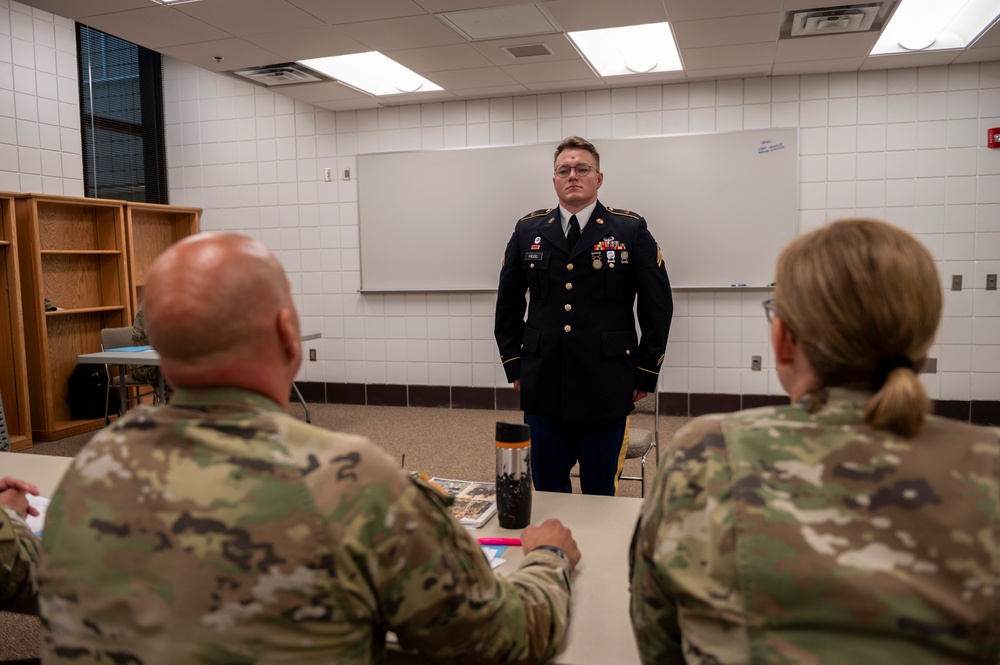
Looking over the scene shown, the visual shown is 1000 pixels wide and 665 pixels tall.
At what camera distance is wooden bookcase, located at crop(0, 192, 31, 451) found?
17.0 feet

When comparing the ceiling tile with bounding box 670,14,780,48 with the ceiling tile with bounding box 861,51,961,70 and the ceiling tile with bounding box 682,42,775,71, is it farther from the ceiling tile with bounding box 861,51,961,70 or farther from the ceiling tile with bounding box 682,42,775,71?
the ceiling tile with bounding box 861,51,961,70

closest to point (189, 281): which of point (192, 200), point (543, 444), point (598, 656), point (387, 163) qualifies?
point (598, 656)

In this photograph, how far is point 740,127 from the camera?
544 cm

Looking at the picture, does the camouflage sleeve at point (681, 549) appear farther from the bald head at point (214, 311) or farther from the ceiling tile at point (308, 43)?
the ceiling tile at point (308, 43)

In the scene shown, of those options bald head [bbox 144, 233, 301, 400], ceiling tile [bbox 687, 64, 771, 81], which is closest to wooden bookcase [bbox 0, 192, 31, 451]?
ceiling tile [bbox 687, 64, 771, 81]

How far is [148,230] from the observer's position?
658 cm

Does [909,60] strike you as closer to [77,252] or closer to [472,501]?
[472,501]

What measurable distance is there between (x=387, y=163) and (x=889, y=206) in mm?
3761

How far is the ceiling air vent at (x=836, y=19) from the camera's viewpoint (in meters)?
3.98

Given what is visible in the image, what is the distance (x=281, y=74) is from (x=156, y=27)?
1142mm

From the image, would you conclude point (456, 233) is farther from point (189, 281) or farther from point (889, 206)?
point (189, 281)

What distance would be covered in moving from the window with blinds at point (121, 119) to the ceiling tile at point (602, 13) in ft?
13.9

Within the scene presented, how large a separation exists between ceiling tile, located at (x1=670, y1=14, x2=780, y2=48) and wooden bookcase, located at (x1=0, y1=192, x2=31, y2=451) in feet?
14.8

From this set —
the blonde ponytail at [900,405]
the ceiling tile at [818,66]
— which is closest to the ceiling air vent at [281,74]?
the ceiling tile at [818,66]
